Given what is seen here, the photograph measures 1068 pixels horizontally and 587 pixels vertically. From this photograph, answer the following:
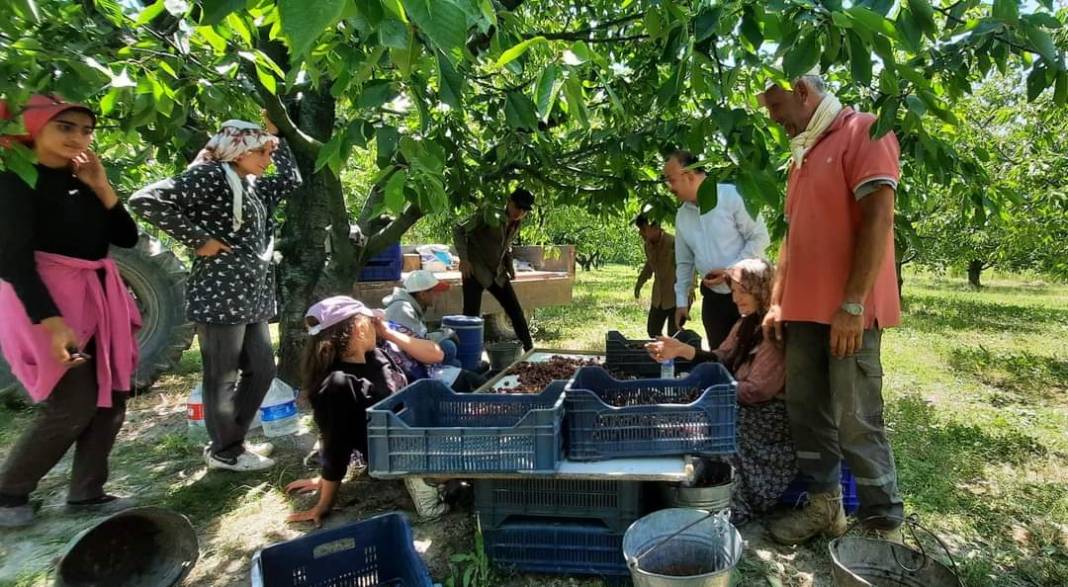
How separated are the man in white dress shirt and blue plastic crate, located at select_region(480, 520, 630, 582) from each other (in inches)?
71.9

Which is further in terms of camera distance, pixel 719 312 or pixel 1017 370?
pixel 1017 370

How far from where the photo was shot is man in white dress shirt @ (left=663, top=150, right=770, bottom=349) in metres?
3.72

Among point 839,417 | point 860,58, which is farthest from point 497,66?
point 839,417

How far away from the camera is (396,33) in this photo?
88cm

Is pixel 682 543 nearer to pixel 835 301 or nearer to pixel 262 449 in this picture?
pixel 835 301

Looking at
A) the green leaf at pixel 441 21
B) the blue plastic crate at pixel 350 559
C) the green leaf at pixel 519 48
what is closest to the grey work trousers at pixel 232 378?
the blue plastic crate at pixel 350 559

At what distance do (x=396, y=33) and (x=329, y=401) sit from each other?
2.12 metres

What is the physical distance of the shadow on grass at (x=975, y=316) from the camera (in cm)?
1038

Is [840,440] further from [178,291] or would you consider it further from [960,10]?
[178,291]

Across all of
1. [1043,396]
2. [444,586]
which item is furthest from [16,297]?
[1043,396]

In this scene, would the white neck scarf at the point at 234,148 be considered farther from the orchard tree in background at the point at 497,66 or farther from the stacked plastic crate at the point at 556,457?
the stacked plastic crate at the point at 556,457

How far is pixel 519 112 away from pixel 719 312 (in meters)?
2.87

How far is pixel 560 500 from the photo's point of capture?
94.0 inches

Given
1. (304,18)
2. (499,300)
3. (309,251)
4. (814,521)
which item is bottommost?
(814,521)
